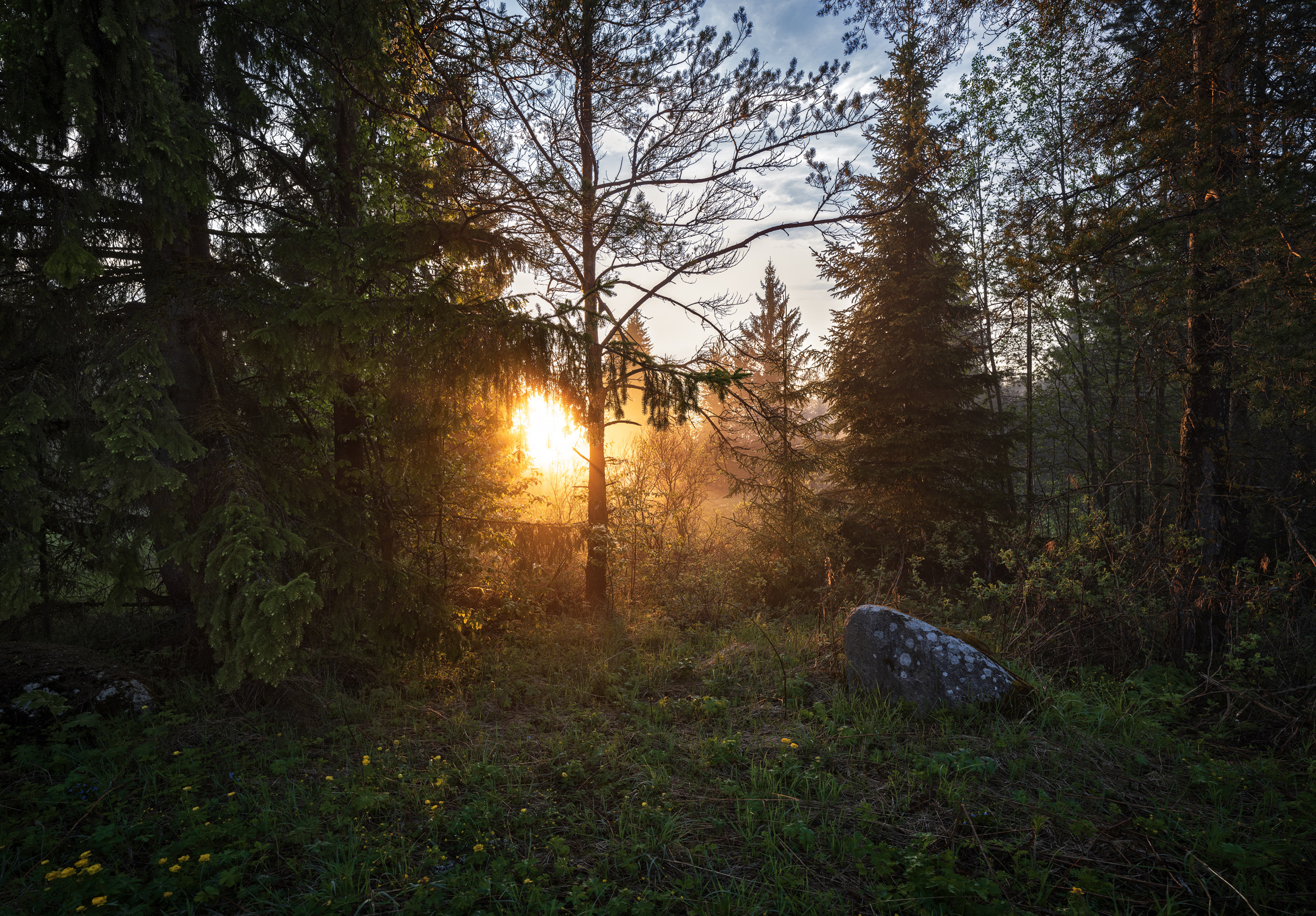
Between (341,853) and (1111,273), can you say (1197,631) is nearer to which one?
(1111,273)

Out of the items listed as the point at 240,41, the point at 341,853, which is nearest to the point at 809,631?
the point at 341,853

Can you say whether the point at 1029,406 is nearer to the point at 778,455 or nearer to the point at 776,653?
the point at 778,455

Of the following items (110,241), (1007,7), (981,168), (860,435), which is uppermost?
(981,168)

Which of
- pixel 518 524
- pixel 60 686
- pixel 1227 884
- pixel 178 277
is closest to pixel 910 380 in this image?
pixel 518 524

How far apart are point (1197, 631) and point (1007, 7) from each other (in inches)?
267

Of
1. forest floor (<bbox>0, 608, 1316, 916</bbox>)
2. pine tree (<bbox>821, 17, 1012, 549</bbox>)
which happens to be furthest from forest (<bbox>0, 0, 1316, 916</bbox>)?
pine tree (<bbox>821, 17, 1012, 549</bbox>)

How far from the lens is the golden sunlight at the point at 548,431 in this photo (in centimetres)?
529

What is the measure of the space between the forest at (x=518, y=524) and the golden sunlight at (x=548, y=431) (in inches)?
5.5

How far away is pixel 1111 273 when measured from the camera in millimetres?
6930

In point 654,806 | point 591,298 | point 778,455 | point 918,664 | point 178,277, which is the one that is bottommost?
point 654,806

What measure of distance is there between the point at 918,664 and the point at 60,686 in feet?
23.3

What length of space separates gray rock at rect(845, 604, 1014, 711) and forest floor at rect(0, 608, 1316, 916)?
6.5 inches

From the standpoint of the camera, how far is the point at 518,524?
7145mm

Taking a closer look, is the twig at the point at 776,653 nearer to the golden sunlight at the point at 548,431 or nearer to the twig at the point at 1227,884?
the twig at the point at 1227,884
